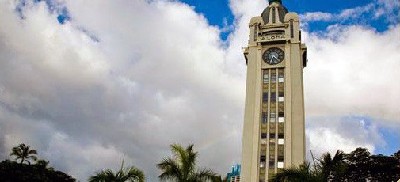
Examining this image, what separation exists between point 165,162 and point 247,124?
1810 inches

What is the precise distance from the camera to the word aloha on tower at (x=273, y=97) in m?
60.1

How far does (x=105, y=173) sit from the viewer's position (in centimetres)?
2166

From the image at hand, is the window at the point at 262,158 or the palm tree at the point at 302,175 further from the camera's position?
the window at the point at 262,158

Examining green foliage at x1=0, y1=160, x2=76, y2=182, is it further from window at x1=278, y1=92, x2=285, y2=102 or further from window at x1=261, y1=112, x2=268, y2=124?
window at x1=278, y1=92, x2=285, y2=102

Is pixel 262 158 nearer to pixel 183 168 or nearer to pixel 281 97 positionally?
pixel 281 97

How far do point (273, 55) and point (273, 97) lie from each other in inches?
299

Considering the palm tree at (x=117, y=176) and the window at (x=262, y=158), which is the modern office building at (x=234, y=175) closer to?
the window at (x=262, y=158)

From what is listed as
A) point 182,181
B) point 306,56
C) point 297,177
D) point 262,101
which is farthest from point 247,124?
point 182,181

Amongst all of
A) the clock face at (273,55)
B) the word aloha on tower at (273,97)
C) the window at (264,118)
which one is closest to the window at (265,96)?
the word aloha on tower at (273,97)

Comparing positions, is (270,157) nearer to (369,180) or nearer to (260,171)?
(260,171)

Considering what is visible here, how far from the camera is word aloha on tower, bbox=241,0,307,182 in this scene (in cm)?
6014

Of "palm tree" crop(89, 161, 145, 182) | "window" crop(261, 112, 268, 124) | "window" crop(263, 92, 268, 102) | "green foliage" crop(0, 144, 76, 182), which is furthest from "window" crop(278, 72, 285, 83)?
"palm tree" crop(89, 161, 145, 182)

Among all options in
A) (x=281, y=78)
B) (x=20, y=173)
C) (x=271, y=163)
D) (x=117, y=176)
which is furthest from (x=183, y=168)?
(x=281, y=78)

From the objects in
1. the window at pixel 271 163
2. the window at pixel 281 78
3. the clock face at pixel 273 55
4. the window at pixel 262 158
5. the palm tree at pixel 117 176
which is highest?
the clock face at pixel 273 55
